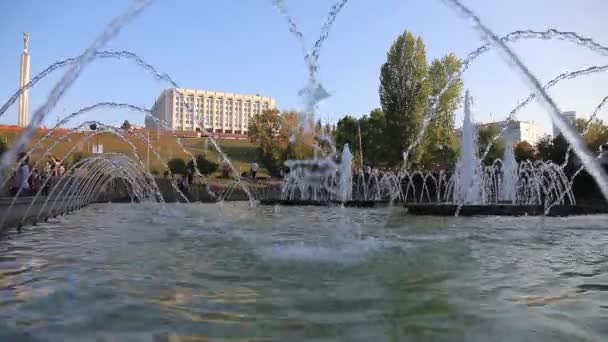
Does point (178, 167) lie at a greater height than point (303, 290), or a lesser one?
greater

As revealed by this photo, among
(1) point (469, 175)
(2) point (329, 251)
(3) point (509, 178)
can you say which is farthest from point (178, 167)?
(2) point (329, 251)

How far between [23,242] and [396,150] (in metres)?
40.1

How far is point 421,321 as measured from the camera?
3.10 m

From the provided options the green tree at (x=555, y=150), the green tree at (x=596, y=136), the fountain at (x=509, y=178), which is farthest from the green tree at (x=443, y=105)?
the fountain at (x=509, y=178)

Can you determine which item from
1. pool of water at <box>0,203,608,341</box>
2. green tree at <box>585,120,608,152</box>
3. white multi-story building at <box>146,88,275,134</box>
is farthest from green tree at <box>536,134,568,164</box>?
white multi-story building at <box>146,88,275,134</box>

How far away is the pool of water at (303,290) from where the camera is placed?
2.91 meters

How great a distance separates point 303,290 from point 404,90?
42293mm

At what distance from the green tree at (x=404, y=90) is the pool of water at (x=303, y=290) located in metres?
37.5

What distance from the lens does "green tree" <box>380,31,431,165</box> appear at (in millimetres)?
44000

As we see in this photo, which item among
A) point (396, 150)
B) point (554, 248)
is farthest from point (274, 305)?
point (396, 150)

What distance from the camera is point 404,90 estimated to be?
44.5 metres

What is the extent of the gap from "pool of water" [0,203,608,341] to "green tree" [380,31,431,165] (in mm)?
37501

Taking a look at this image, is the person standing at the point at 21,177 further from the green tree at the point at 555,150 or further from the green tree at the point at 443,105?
the green tree at the point at 443,105

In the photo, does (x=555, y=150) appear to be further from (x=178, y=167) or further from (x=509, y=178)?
(x=178, y=167)
